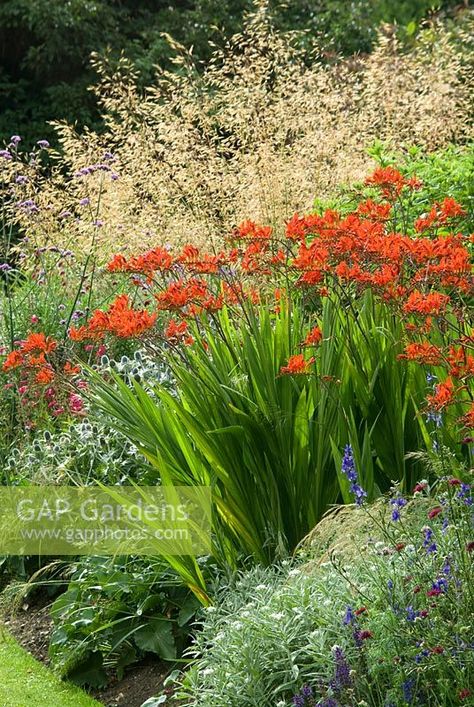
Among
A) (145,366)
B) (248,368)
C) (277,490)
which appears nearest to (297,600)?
(277,490)

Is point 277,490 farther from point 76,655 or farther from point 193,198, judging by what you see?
point 193,198

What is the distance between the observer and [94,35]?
1680cm

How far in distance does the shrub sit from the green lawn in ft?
2.11

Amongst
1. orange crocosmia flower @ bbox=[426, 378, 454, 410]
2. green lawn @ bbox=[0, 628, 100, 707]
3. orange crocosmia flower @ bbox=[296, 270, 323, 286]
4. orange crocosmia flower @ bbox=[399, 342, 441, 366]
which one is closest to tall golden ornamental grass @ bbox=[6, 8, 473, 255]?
green lawn @ bbox=[0, 628, 100, 707]

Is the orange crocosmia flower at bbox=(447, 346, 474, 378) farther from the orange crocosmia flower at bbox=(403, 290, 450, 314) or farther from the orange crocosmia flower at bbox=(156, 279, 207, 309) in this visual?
the orange crocosmia flower at bbox=(156, 279, 207, 309)

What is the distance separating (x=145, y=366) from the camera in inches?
206

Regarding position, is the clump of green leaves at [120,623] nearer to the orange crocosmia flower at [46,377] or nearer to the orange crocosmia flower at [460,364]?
the orange crocosmia flower at [46,377]

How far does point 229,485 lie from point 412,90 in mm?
5928

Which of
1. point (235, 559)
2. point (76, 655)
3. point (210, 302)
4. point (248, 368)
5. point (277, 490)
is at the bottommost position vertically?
point (76, 655)

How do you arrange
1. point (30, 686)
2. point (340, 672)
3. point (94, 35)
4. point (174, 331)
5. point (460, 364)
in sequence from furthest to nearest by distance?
1. point (94, 35)
2. point (30, 686)
3. point (174, 331)
4. point (460, 364)
5. point (340, 672)

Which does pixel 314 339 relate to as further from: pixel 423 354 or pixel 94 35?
pixel 94 35

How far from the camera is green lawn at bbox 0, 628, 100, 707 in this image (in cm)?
367

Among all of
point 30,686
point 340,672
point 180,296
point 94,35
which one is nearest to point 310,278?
point 180,296

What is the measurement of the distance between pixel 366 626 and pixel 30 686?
64.5 inches
